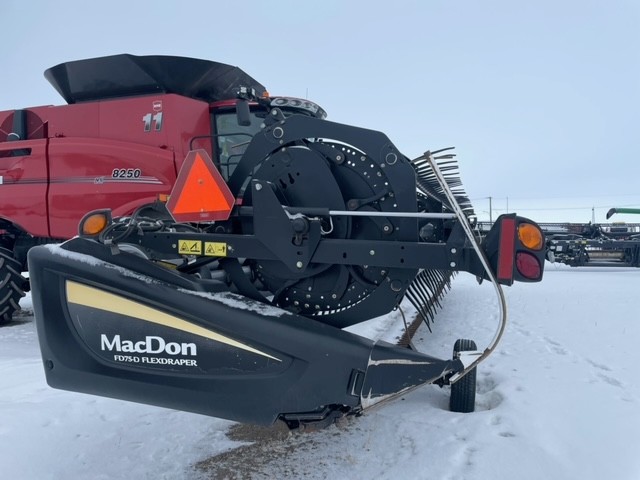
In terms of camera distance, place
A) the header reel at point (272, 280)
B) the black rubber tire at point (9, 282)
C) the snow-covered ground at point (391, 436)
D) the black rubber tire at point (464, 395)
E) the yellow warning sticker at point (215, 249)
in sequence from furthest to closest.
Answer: the black rubber tire at point (9, 282) < the black rubber tire at point (464, 395) < the yellow warning sticker at point (215, 249) < the snow-covered ground at point (391, 436) < the header reel at point (272, 280)

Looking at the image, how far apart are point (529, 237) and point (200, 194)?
5.65ft

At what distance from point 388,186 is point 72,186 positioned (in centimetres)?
441

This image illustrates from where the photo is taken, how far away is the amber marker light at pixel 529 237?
2.23m

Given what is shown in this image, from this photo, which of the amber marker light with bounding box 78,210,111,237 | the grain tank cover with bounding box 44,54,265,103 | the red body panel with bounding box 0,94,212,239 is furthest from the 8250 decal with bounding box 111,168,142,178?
the amber marker light with bounding box 78,210,111,237

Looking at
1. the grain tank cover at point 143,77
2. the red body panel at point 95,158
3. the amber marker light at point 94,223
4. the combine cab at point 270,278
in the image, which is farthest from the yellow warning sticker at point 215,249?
the grain tank cover at point 143,77

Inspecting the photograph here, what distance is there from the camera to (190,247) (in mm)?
2650

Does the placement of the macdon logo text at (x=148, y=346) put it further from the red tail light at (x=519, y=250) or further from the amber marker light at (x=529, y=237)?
the amber marker light at (x=529, y=237)

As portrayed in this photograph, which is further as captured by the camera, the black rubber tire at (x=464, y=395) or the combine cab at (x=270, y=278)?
the black rubber tire at (x=464, y=395)

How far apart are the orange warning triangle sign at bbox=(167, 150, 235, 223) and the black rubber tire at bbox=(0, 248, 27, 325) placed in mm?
4446

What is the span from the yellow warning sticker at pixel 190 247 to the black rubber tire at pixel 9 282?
453cm

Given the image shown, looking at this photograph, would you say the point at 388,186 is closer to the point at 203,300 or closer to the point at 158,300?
the point at 203,300

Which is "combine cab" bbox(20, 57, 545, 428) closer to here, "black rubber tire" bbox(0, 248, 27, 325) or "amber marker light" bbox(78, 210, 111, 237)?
"amber marker light" bbox(78, 210, 111, 237)

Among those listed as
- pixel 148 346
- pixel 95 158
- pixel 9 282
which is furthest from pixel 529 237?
pixel 9 282

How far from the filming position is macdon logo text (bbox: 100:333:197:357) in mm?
2236
